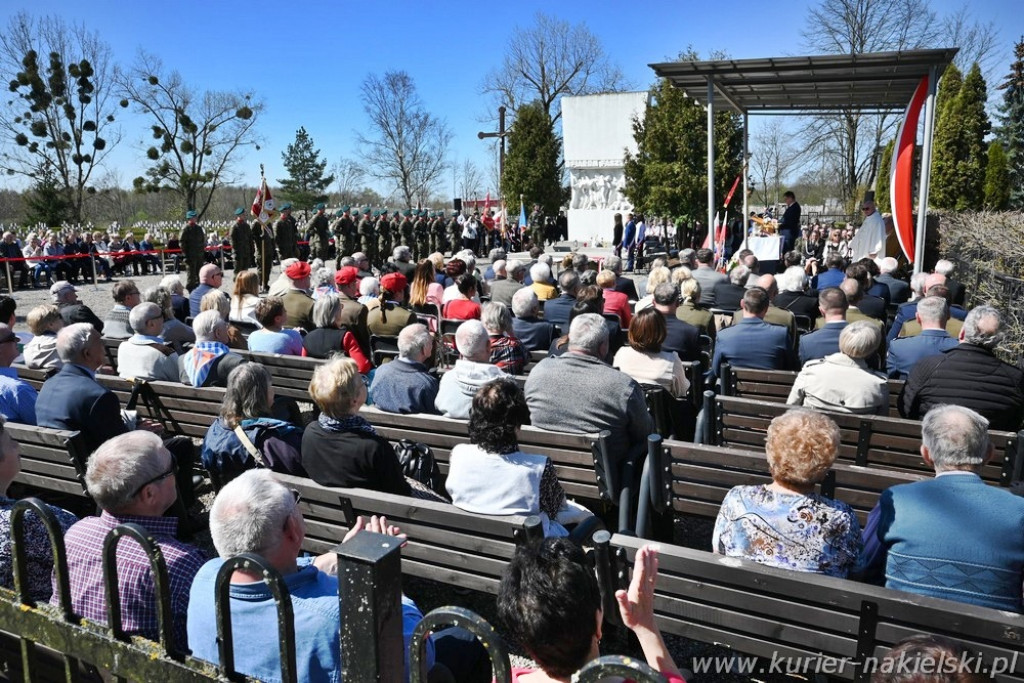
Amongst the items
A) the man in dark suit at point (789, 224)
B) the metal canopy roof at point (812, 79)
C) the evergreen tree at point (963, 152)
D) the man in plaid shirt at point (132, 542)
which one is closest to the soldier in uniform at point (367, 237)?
the metal canopy roof at point (812, 79)

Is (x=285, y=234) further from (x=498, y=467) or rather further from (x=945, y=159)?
(x=945, y=159)

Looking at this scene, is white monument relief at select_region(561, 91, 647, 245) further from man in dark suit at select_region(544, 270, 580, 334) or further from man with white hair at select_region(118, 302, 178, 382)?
man with white hair at select_region(118, 302, 178, 382)

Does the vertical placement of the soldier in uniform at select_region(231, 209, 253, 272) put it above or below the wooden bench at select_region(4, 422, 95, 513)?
above

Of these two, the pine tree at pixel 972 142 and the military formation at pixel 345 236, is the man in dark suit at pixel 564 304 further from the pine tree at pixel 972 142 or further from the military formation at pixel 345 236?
the pine tree at pixel 972 142

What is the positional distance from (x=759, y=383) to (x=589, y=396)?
184 cm

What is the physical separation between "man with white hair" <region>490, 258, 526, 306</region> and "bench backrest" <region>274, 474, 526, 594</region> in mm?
5452

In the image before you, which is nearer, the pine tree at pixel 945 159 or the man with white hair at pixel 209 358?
the man with white hair at pixel 209 358

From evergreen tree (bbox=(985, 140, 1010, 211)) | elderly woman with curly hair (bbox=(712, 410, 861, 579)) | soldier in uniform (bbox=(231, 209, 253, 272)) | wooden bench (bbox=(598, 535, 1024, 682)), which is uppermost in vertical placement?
evergreen tree (bbox=(985, 140, 1010, 211))

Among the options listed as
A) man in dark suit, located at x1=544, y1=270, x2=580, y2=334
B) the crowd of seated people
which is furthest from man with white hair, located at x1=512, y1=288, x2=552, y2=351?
man in dark suit, located at x1=544, y1=270, x2=580, y2=334

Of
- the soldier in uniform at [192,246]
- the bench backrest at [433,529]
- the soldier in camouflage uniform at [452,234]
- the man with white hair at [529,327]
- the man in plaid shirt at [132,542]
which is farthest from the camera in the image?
the soldier in camouflage uniform at [452,234]

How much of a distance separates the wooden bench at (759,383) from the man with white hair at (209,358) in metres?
3.57

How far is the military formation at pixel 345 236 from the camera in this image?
16.8 m

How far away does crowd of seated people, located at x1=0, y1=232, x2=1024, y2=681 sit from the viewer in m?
2.45

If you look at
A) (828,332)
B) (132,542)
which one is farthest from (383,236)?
(132,542)
